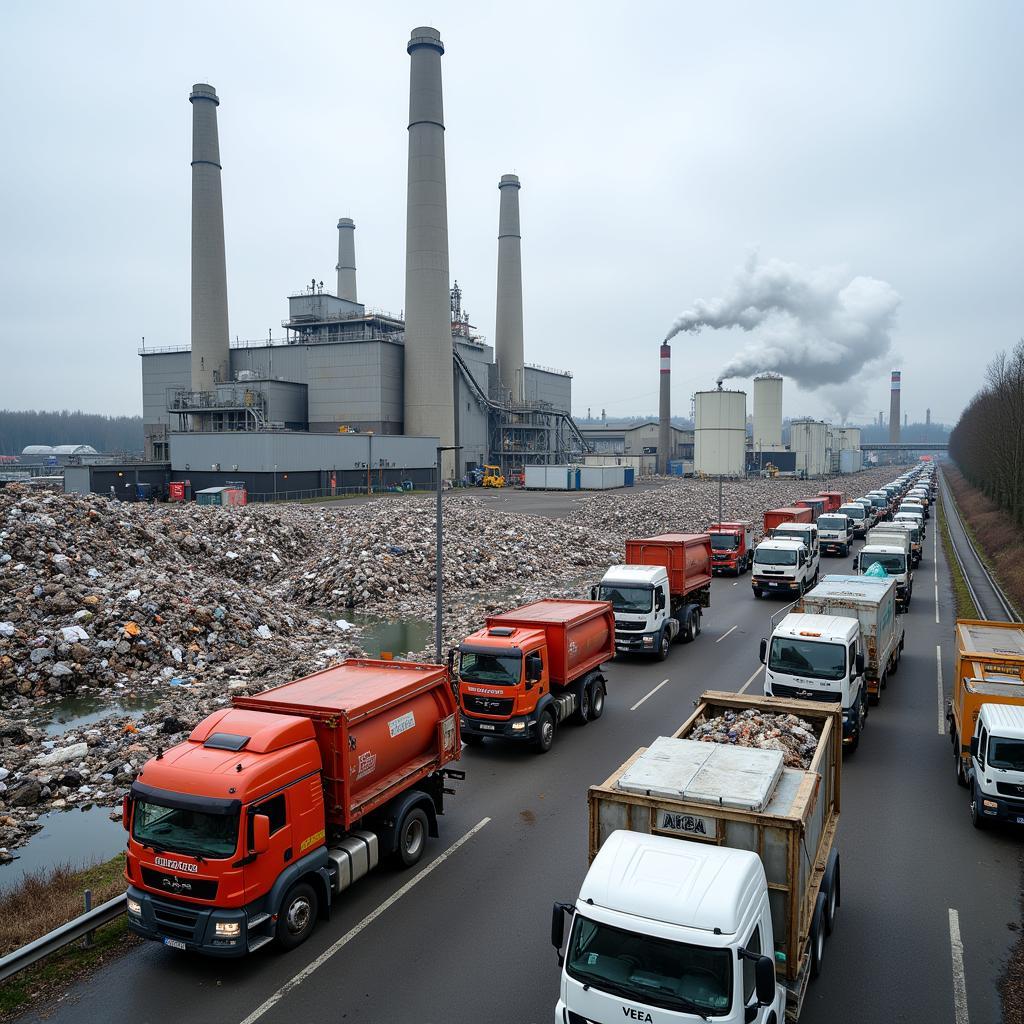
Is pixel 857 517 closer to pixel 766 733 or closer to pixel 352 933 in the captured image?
pixel 766 733

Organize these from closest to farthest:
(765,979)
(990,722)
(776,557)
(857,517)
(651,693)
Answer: (765,979) < (990,722) < (651,693) < (776,557) < (857,517)

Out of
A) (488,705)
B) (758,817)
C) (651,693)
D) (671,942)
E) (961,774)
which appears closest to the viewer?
(671,942)

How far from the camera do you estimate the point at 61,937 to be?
341 inches

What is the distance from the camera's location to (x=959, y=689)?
13.8m

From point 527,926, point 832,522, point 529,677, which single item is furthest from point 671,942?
point 832,522

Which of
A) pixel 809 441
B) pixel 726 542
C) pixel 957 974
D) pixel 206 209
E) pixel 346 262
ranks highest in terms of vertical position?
pixel 346 262

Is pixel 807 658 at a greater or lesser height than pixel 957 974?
greater

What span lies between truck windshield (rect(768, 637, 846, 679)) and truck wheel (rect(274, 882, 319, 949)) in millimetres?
9602

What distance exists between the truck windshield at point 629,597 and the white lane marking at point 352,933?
1043cm

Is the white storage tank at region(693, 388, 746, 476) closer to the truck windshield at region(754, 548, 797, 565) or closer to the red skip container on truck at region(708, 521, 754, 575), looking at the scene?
the red skip container on truck at region(708, 521, 754, 575)

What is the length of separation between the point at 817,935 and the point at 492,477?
3162 inches

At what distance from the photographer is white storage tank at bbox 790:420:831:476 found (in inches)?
4961

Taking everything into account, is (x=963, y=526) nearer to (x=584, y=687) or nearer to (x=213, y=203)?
(x=584, y=687)

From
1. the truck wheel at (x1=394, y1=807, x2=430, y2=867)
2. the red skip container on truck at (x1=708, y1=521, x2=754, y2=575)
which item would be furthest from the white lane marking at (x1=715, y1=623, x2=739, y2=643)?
the truck wheel at (x1=394, y1=807, x2=430, y2=867)
